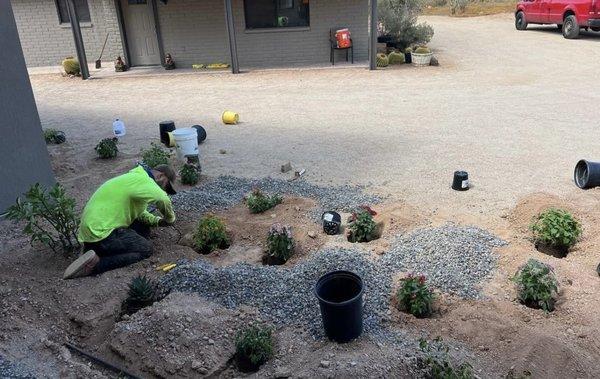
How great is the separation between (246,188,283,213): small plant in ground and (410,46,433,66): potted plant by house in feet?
37.9

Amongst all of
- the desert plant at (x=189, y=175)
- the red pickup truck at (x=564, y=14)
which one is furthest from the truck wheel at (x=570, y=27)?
the desert plant at (x=189, y=175)

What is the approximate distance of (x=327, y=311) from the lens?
13.4ft

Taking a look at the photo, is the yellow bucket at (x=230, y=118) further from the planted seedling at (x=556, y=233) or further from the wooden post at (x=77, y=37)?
the wooden post at (x=77, y=37)

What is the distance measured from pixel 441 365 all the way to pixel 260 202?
3.54m

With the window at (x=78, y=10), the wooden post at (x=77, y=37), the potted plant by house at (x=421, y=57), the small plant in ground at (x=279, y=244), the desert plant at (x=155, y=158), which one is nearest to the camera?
the small plant in ground at (x=279, y=244)

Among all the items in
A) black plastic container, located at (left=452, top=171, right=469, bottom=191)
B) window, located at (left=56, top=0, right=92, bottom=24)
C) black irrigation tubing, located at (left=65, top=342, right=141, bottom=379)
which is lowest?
black irrigation tubing, located at (left=65, top=342, right=141, bottom=379)

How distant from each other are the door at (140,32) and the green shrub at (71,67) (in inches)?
80.3

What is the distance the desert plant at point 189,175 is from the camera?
26.0 ft

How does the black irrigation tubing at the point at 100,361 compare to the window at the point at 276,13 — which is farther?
the window at the point at 276,13

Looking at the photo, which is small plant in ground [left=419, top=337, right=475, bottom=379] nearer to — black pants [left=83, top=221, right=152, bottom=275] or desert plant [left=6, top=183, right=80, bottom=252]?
black pants [left=83, top=221, right=152, bottom=275]

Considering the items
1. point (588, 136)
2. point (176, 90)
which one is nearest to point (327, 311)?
point (588, 136)

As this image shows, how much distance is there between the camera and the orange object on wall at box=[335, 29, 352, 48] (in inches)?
669

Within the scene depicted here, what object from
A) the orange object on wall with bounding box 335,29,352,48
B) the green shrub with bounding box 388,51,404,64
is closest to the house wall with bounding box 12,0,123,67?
the orange object on wall with bounding box 335,29,352,48

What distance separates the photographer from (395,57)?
56.2 ft
